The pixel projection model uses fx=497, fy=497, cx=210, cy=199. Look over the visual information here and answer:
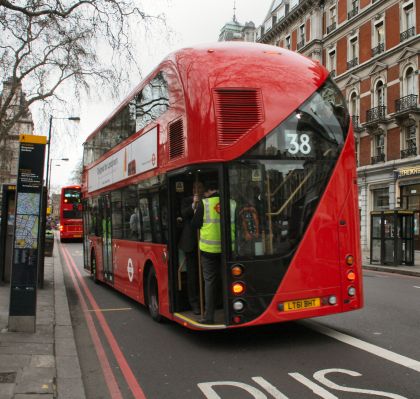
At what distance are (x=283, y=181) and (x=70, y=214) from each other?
31888 mm

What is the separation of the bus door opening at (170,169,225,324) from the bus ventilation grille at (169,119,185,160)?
0.30 meters

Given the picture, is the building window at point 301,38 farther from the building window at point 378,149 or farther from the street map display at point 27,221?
the street map display at point 27,221

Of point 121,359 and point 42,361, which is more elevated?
point 42,361

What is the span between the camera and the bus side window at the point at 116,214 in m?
10.4

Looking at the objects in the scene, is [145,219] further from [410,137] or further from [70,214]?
[70,214]

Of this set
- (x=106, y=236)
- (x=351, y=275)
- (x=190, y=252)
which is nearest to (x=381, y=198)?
(x=106, y=236)

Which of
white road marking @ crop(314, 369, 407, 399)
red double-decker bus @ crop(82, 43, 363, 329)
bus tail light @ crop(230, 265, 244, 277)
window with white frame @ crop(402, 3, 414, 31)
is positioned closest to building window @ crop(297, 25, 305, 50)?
window with white frame @ crop(402, 3, 414, 31)

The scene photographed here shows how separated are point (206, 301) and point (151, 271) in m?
2.12

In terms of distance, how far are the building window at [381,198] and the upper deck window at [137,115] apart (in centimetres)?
2195

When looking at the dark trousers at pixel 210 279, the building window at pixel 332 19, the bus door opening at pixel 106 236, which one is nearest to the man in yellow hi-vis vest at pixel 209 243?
the dark trousers at pixel 210 279

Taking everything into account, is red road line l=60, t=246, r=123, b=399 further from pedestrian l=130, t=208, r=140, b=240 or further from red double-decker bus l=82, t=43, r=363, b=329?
pedestrian l=130, t=208, r=140, b=240

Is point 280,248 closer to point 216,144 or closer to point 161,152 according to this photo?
point 216,144

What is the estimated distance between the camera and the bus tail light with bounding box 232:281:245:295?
589 cm

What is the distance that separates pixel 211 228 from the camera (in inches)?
245
